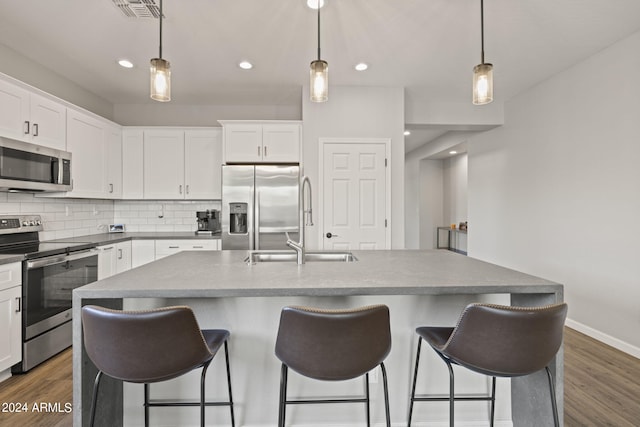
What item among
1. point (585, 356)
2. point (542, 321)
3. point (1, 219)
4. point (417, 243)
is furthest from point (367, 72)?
point (417, 243)

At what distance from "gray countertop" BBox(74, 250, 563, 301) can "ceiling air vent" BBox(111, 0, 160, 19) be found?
181 cm

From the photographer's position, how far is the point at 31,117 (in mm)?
2795

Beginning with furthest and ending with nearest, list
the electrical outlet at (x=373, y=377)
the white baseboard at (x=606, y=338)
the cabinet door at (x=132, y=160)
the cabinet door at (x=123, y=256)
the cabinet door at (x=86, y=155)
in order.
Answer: the cabinet door at (x=132, y=160)
the cabinet door at (x=123, y=256)
the cabinet door at (x=86, y=155)
the white baseboard at (x=606, y=338)
the electrical outlet at (x=373, y=377)

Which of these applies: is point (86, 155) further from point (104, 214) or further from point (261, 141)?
point (261, 141)

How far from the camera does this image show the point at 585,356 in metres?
2.74

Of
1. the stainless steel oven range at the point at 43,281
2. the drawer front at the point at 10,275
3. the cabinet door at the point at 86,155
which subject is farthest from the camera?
the cabinet door at the point at 86,155

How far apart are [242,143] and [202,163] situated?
660mm

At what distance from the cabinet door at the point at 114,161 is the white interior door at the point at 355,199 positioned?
102 inches

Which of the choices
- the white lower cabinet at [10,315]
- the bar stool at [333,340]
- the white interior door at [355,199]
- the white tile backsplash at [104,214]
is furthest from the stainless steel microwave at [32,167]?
the bar stool at [333,340]

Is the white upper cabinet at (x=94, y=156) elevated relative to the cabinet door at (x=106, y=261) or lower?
elevated

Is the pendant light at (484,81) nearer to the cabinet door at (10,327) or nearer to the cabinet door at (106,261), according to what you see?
the cabinet door at (10,327)

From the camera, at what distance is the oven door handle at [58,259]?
242 centimetres

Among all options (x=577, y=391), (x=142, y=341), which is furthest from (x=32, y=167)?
(x=577, y=391)

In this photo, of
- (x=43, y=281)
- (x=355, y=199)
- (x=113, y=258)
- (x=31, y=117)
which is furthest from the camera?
(x=355, y=199)
